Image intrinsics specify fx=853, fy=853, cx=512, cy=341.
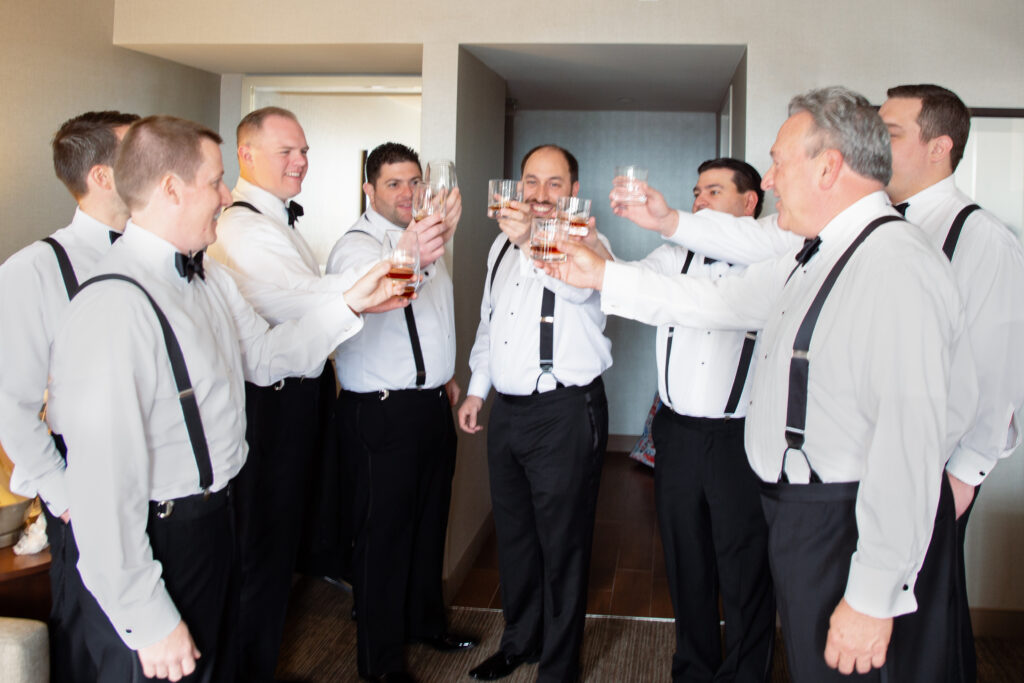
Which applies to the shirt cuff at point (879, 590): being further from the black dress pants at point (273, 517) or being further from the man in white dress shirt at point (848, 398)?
the black dress pants at point (273, 517)

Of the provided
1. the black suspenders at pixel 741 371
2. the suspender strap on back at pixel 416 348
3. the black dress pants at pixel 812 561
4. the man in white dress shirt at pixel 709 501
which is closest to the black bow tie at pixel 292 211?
the suspender strap on back at pixel 416 348

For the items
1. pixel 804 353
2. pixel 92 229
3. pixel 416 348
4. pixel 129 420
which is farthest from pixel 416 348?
pixel 804 353

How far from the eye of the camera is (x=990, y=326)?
2.27m

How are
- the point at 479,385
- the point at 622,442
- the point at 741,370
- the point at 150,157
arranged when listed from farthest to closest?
1. the point at 622,442
2. the point at 479,385
3. the point at 741,370
4. the point at 150,157

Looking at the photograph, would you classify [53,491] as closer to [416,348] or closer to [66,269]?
[66,269]

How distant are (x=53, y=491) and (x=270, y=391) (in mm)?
788

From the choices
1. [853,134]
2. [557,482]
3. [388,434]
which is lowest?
[557,482]

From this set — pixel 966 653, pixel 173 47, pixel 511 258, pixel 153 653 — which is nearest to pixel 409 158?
pixel 511 258

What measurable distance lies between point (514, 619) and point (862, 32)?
2.79 m

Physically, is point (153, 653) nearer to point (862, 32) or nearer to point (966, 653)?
point (966, 653)

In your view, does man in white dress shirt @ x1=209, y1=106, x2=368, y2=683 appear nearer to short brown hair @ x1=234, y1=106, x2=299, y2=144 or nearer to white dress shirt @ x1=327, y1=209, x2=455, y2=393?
short brown hair @ x1=234, y1=106, x2=299, y2=144

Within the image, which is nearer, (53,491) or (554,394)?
(53,491)

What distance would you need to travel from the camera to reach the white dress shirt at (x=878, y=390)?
1.65 meters

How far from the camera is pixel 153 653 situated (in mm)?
1697
